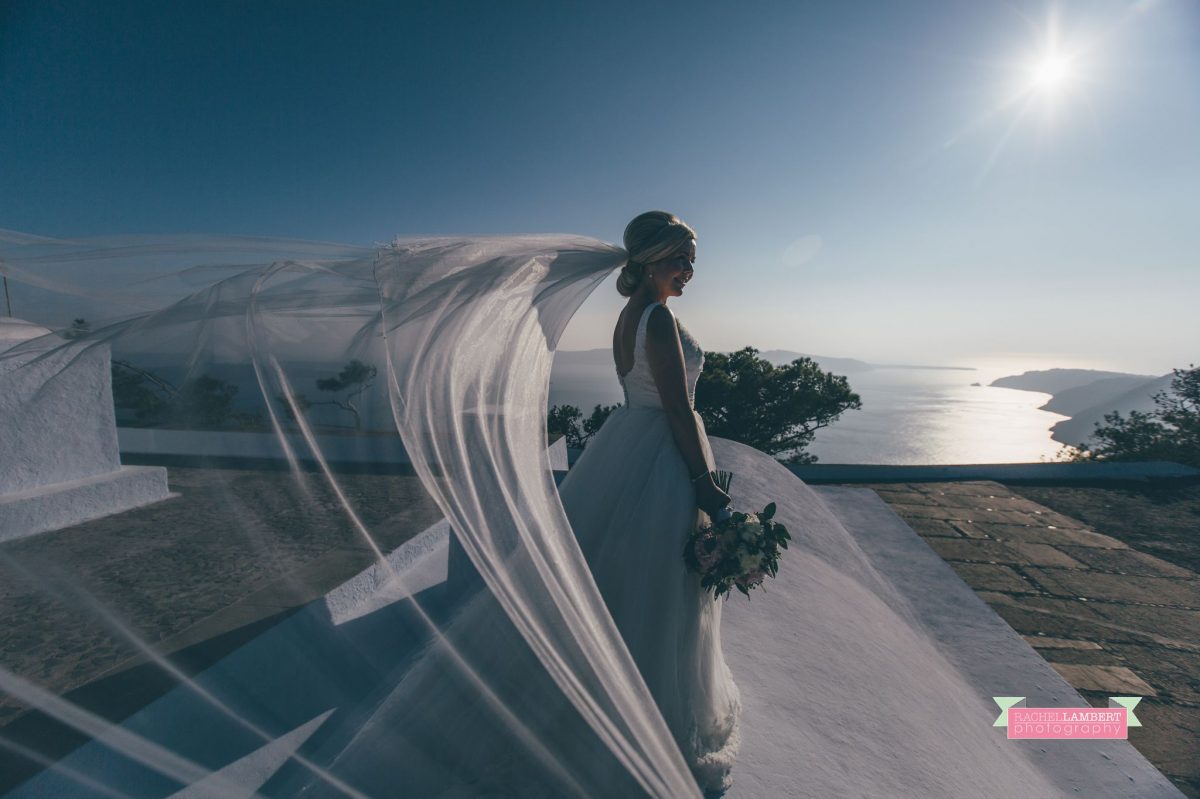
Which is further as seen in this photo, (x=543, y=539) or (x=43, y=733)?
(x=43, y=733)

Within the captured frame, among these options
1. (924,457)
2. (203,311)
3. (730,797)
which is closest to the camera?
(203,311)

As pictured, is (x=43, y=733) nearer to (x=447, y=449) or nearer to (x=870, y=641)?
(x=447, y=449)

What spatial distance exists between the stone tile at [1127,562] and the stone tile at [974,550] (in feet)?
2.06

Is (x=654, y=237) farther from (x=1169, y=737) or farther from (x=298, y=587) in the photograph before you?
(x=1169, y=737)

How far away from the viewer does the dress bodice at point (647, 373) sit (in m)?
2.03

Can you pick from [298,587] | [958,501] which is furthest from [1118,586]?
[298,587]

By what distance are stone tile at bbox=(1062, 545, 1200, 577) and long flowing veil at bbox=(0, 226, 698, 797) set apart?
5616 millimetres

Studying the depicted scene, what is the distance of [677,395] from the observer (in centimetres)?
194

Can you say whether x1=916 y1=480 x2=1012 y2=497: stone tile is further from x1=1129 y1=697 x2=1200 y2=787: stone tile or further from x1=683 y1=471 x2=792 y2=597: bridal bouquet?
x1=683 y1=471 x2=792 y2=597: bridal bouquet

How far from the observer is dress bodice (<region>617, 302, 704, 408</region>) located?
6.64 ft

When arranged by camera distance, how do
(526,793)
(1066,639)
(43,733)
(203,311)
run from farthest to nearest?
→ (1066,639), (43,733), (526,793), (203,311)

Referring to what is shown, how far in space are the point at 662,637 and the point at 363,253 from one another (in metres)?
1.60

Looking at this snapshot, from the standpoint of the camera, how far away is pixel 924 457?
86250mm

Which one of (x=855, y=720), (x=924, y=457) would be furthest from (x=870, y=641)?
(x=924, y=457)
